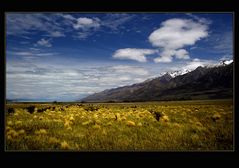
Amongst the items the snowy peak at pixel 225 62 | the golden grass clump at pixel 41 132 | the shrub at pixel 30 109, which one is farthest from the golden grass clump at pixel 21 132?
the snowy peak at pixel 225 62

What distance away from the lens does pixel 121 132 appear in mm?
8555

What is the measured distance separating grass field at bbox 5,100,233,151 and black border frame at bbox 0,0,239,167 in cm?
19

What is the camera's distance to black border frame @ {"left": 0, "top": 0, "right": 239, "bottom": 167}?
7.50 meters

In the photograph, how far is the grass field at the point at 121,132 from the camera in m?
7.80

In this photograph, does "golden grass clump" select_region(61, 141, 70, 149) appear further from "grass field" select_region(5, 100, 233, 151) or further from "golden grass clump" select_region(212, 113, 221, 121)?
"golden grass clump" select_region(212, 113, 221, 121)

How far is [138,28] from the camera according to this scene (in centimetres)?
871

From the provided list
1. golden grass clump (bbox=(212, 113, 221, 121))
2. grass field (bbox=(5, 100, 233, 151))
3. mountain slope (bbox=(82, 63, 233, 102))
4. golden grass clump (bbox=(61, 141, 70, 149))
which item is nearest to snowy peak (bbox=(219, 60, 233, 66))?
mountain slope (bbox=(82, 63, 233, 102))

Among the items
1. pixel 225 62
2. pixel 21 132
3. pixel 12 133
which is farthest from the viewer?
pixel 225 62

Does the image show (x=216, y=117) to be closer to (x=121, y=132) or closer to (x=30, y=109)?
(x=121, y=132)

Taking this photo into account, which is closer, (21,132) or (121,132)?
(21,132)
